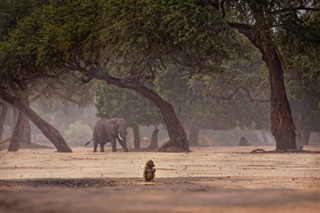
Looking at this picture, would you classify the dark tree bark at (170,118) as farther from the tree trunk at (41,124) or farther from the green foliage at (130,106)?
the green foliage at (130,106)

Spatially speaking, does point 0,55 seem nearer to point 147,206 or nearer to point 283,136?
point 283,136

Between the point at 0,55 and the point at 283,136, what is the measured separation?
1413 cm

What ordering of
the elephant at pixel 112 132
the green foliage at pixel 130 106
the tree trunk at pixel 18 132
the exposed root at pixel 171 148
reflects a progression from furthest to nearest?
the green foliage at pixel 130 106
the elephant at pixel 112 132
the tree trunk at pixel 18 132
the exposed root at pixel 171 148

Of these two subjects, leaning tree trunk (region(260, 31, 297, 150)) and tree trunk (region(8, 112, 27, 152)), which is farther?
tree trunk (region(8, 112, 27, 152))

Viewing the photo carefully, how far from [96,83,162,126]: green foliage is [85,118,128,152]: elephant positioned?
4.64m

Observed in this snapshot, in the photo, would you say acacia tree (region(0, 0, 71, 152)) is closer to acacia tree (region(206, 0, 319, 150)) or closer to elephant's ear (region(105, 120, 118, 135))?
elephant's ear (region(105, 120, 118, 135))

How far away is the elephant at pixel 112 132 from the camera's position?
49.7 metres

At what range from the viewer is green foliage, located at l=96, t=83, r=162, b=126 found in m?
57.1

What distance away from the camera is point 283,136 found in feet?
119

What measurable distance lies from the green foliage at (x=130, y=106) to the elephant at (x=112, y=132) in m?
4.64

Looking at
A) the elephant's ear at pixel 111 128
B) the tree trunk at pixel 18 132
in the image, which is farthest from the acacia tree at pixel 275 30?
the tree trunk at pixel 18 132

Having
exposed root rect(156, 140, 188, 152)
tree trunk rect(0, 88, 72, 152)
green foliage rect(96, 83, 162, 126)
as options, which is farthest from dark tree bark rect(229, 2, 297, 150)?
green foliage rect(96, 83, 162, 126)

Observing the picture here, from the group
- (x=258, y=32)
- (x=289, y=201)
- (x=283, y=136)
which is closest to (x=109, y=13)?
(x=258, y=32)

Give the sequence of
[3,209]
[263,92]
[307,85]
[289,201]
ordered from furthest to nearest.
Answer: [263,92]
[307,85]
[289,201]
[3,209]
